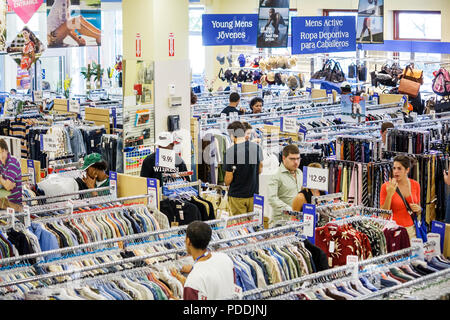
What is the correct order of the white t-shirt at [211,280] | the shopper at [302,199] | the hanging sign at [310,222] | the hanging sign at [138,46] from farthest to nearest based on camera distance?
the hanging sign at [138,46], the shopper at [302,199], the hanging sign at [310,222], the white t-shirt at [211,280]

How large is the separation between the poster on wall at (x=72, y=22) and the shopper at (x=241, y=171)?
271 cm

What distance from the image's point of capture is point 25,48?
10750mm

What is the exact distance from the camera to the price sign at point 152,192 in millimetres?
7230

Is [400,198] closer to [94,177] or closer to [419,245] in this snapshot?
[419,245]

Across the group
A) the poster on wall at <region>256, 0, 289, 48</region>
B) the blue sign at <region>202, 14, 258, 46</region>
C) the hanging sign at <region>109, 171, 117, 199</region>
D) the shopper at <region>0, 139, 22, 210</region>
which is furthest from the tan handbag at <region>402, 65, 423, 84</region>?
the shopper at <region>0, 139, 22, 210</region>

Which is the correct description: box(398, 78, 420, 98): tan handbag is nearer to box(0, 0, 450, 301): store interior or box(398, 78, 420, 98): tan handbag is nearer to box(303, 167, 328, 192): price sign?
box(0, 0, 450, 301): store interior

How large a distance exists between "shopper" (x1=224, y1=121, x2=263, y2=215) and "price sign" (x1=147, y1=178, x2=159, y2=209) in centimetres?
126

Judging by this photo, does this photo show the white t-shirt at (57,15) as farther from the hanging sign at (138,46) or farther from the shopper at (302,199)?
the shopper at (302,199)

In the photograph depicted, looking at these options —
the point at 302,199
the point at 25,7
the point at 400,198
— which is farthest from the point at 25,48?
the point at 400,198

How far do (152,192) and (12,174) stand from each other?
1.40m

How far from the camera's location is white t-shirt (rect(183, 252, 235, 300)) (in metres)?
4.54

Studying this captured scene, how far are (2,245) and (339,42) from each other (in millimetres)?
A: 8532

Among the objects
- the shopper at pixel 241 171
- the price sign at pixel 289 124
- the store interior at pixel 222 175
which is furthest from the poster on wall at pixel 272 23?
the shopper at pixel 241 171
